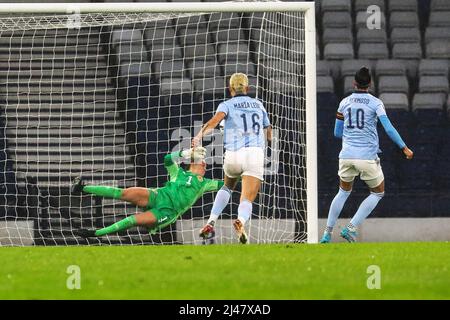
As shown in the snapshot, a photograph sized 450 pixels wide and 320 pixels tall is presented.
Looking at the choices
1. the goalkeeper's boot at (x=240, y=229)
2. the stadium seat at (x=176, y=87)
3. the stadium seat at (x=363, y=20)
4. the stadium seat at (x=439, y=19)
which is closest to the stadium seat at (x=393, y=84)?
the stadium seat at (x=363, y=20)

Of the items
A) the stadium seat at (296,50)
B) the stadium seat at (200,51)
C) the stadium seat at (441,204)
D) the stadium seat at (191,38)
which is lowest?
the stadium seat at (441,204)

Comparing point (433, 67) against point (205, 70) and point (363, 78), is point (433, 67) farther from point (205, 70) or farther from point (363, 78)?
point (363, 78)

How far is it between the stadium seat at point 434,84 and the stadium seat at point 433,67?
0.41 ft

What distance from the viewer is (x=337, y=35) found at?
677 inches

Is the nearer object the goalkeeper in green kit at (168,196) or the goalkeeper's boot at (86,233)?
the goalkeeper in green kit at (168,196)

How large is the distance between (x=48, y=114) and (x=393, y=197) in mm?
3915

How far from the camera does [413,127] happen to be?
15523 mm

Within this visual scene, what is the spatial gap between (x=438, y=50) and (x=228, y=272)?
9.23 m

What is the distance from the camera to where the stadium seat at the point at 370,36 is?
17109mm

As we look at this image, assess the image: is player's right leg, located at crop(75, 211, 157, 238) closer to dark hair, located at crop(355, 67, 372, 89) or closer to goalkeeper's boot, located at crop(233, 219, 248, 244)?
goalkeeper's boot, located at crop(233, 219, 248, 244)

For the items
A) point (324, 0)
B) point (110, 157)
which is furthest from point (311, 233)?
point (324, 0)

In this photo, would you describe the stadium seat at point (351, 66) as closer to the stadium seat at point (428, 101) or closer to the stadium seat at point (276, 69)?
the stadium seat at point (428, 101)

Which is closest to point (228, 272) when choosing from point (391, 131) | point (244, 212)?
point (244, 212)

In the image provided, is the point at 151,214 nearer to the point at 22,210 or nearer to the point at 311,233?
the point at 311,233
